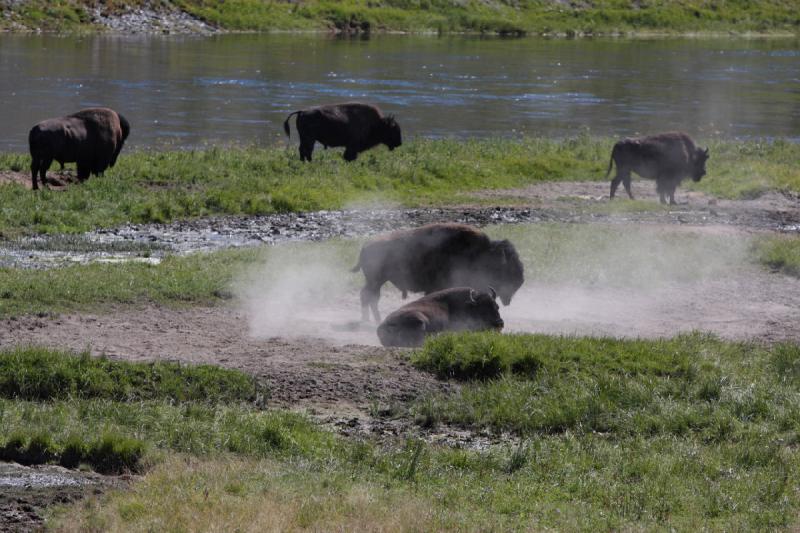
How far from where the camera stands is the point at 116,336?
40.0 feet

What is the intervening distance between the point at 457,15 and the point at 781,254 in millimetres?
66747

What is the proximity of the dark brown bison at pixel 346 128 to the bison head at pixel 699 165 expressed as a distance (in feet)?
20.7

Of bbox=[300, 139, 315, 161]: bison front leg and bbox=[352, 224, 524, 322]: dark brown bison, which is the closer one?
bbox=[352, 224, 524, 322]: dark brown bison

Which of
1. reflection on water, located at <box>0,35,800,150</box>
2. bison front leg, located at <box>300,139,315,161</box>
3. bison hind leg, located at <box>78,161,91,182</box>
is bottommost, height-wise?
reflection on water, located at <box>0,35,800,150</box>

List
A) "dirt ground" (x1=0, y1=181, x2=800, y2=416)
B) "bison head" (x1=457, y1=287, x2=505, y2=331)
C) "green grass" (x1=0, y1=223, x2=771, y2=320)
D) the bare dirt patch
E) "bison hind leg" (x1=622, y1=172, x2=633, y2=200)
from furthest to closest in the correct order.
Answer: "bison hind leg" (x1=622, y1=172, x2=633, y2=200), the bare dirt patch, "green grass" (x1=0, y1=223, x2=771, y2=320), "bison head" (x1=457, y1=287, x2=505, y2=331), "dirt ground" (x1=0, y1=181, x2=800, y2=416)

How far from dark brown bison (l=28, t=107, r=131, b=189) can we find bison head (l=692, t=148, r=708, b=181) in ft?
36.8

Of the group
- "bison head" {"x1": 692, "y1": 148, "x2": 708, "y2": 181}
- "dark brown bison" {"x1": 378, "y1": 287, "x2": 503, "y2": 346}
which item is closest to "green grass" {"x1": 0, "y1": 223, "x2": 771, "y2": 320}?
"dark brown bison" {"x1": 378, "y1": 287, "x2": 503, "y2": 346}

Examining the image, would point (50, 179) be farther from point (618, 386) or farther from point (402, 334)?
point (618, 386)

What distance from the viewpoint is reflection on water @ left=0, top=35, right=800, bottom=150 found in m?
36.8

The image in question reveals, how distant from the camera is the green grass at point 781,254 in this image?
17000 mm

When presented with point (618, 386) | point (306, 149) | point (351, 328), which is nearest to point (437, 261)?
point (351, 328)

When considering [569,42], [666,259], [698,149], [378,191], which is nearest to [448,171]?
[378,191]

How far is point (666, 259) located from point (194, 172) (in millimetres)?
9364

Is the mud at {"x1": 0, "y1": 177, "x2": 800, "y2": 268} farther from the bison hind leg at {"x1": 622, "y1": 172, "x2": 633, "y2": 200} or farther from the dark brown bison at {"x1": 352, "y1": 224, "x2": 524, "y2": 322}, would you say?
the dark brown bison at {"x1": 352, "y1": 224, "x2": 524, "y2": 322}
